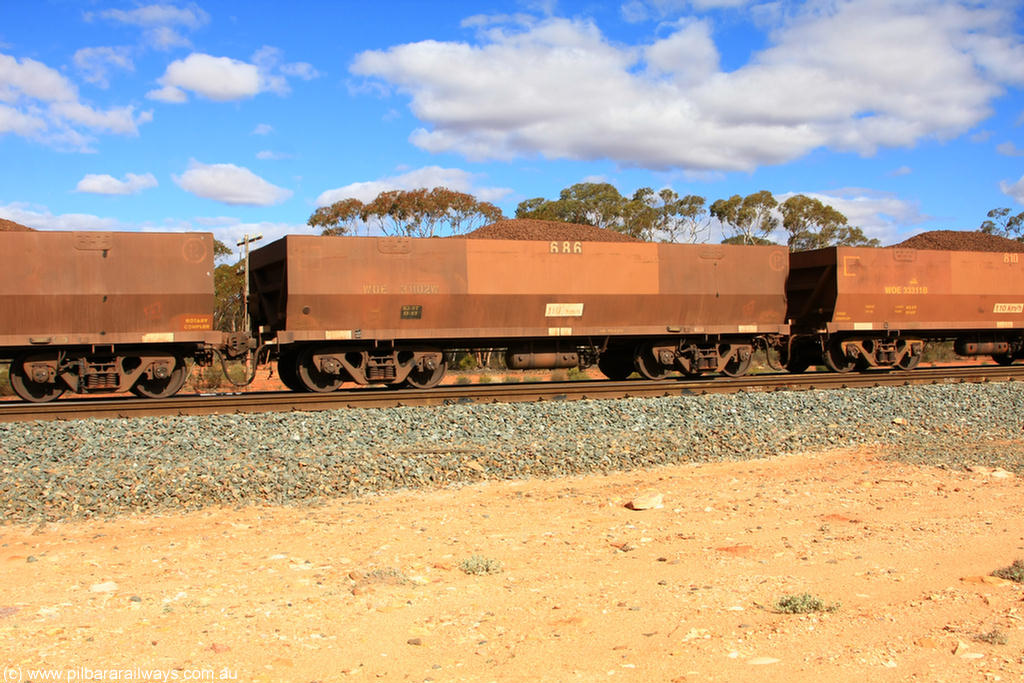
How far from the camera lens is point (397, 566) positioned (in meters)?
5.68

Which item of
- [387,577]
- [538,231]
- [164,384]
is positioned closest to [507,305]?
[164,384]

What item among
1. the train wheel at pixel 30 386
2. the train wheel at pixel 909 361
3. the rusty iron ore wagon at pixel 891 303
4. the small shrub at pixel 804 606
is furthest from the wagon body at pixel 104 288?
the train wheel at pixel 909 361

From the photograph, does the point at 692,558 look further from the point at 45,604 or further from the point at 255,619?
the point at 45,604

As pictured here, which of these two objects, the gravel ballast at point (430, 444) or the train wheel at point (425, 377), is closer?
the gravel ballast at point (430, 444)

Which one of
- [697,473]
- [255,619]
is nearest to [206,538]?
[255,619]

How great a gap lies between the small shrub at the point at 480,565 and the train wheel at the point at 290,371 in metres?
9.28

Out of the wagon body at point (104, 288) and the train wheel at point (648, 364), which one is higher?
the wagon body at point (104, 288)

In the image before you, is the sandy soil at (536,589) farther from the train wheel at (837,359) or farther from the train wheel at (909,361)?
the train wheel at (909,361)

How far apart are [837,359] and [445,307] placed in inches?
379

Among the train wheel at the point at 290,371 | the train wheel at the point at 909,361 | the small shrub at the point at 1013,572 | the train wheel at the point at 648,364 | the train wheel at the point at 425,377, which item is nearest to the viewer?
the small shrub at the point at 1013,572

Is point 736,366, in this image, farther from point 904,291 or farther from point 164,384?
point 164,384

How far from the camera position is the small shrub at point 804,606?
Result: 4.62 m

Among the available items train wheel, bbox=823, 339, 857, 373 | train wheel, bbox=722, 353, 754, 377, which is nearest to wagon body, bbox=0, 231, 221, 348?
train wheel, bbox=722, 353, 754, 377

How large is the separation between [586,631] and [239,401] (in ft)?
27.9
